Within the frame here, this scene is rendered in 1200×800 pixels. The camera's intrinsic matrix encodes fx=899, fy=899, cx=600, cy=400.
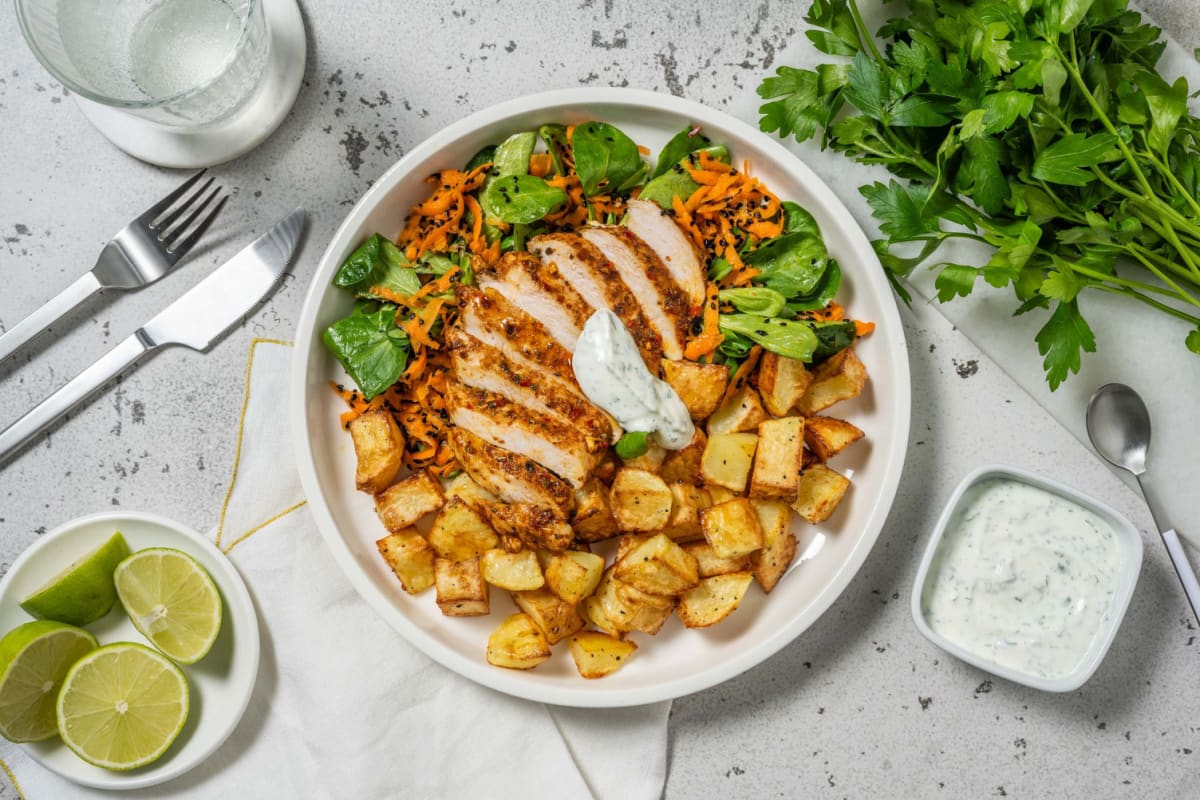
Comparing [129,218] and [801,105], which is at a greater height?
[129,218]

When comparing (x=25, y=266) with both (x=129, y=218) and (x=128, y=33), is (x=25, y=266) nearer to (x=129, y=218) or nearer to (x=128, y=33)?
(x=129, y=218)

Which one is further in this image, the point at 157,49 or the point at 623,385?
the point at 157,49

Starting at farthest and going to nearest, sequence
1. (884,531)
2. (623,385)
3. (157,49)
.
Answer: (884,531)
(157,49)
(623,385)

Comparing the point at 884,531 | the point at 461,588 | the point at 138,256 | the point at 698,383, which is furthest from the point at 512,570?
the point at 138,256

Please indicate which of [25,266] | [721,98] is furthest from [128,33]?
[721,98]

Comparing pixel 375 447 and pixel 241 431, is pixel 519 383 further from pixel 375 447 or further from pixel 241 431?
pixel 241 431

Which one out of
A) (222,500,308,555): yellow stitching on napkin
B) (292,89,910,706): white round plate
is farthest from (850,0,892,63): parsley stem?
(222,500,308,555): yellow stitching on napkin
